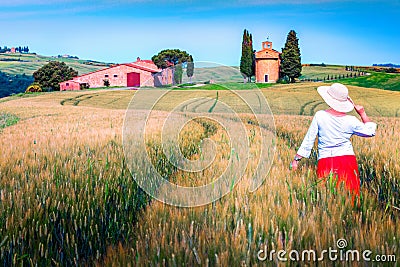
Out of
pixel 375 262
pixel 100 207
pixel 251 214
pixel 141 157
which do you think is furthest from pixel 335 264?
pixel 141 157

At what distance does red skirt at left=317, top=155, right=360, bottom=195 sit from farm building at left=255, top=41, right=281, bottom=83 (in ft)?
174

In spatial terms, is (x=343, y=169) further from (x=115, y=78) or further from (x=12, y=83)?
(x=12, y=83)

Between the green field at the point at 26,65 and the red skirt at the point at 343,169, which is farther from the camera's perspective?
the green field at the point at 26,65

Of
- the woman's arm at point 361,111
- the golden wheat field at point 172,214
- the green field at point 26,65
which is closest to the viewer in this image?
the golden wheat field at point 172,214

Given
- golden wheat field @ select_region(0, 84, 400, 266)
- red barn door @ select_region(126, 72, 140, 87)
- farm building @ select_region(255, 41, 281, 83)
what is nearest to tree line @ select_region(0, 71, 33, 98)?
red barn door @ select_region(126, 72, 140, 87)

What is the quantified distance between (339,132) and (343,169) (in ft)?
1.21

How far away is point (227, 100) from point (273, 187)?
7.62 feet

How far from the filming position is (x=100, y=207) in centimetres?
340

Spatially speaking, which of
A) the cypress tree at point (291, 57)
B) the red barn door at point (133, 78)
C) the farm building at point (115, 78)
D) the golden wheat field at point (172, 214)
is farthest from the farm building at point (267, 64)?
the golden wheat field at point (172, 214)

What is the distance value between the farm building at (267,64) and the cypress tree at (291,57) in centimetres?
116

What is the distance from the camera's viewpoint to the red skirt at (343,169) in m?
3.82

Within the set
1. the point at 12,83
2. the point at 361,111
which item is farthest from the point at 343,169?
the point at 12,83

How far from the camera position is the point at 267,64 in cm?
5997

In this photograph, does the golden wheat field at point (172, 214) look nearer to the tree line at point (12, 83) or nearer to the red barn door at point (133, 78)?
the red barn door at point (133, 78)
